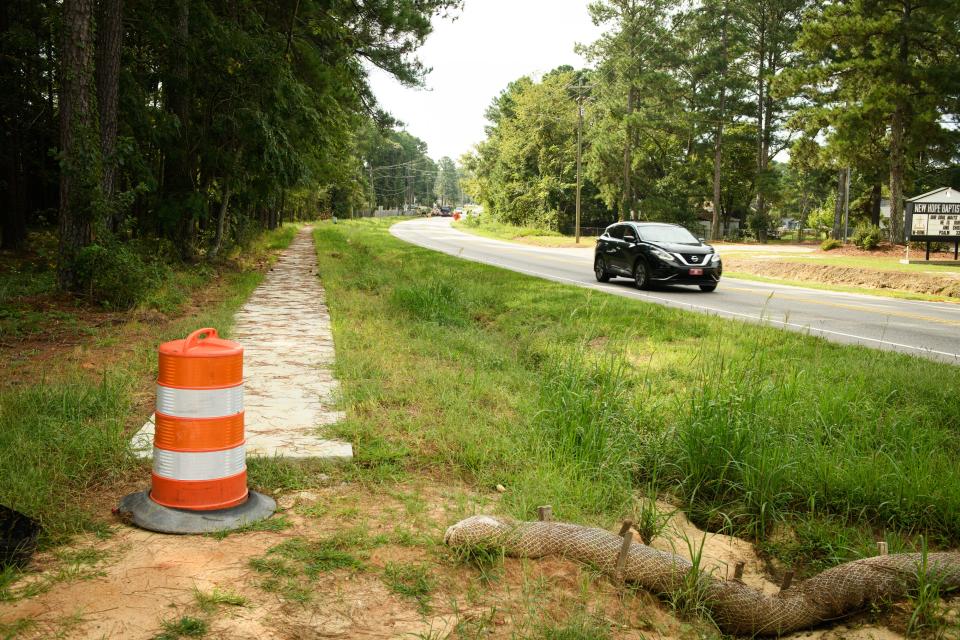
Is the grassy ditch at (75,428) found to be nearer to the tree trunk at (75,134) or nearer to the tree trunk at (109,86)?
the tree trunk at (75,134)

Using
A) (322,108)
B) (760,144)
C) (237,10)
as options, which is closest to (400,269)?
(322,108)

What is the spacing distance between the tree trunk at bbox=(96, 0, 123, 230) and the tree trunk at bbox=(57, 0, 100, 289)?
536mm

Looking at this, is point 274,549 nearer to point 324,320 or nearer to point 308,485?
point 308,485

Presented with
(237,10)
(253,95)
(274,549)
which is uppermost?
(237,10)

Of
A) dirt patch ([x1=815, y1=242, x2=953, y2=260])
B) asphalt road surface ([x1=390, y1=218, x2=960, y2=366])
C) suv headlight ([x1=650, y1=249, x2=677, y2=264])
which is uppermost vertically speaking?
dirt patch ([x1=815, y1=242, x2=953, y2=260])

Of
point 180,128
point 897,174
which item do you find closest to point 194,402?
point 180,128

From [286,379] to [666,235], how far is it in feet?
40.9

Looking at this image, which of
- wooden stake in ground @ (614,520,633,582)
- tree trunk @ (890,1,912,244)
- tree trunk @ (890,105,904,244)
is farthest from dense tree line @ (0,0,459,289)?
tree trunk @ (890,105,904,244)

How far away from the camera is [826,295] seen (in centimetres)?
1702

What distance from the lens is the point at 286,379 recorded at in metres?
6.86

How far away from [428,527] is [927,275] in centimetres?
1986

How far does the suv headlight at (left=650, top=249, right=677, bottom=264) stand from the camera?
53.1 feet

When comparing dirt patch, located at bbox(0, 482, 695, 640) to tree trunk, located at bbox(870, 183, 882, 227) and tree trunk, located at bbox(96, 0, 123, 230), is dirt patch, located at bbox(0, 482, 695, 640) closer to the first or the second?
tree trunk, located at bbox(96, 0, 123, 230)

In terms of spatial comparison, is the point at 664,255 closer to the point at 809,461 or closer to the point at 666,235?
the point at 666,235
